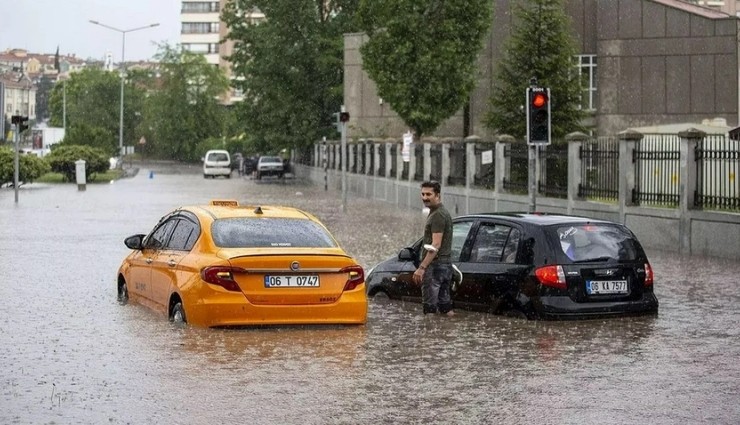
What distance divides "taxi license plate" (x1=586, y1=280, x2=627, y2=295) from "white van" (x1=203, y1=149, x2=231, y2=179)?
70605 mm

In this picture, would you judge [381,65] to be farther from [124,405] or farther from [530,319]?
[124,405]

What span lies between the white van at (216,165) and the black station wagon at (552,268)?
2749 inches

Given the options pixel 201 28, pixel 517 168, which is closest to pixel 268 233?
pixel 517 168

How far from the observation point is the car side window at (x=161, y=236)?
16.3 m

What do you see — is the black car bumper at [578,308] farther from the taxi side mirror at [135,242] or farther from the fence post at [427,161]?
the fence post at [427,161]

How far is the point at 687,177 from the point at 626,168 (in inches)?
100

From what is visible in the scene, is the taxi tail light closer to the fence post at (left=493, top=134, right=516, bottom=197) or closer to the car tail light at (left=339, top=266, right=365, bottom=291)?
the car tail light at (left=339, top=266, right=365, bottom=291)

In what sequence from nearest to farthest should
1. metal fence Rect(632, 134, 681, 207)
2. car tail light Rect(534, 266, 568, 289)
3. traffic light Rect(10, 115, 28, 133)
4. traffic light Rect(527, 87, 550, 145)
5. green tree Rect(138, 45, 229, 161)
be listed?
car tail light Rect(534, 266, 568, 289) → traffic light Rect(527, 87, 550, 145) → metal fence Rect(632, 134, 681, 207) → traffic light Rect(10, 115, 28, 133) → green tree Rect(138, 45, 229, 161)

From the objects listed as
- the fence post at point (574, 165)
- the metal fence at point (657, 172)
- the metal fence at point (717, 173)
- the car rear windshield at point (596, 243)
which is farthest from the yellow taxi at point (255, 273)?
the fence post at point (574, 165)

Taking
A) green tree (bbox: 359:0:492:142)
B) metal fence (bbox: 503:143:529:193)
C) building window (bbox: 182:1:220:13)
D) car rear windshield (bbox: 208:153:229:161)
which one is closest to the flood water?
metal fence (bbox: 503:143:529:193)

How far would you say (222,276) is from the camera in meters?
14.1

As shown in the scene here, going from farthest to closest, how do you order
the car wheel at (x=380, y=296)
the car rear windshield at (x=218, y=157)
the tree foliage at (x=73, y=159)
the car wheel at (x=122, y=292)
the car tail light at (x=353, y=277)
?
the car rear windshield at (x=218, y=157) < the tree foliage at (x=73, y=159) < the car wheel at (x=380, y=296) < the car wheel at (x=122, y=292) < the car tail light at (x=353, y=277)

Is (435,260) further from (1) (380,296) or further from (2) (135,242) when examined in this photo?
(2) (135,242)

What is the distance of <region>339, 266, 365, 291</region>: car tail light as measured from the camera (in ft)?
48.1
